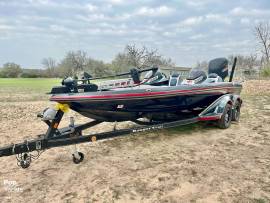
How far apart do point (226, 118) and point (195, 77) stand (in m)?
1.19

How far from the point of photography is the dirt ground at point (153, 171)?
118 inches

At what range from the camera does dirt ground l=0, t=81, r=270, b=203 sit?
9.87ft

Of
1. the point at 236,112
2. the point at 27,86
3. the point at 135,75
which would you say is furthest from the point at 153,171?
the point at 27,86

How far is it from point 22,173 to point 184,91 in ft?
9.42

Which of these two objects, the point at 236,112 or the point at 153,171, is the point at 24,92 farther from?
the point at 153,171

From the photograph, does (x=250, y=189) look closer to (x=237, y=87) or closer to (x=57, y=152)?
(x=57, y=152)

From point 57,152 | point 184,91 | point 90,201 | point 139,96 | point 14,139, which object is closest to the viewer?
point 90,201

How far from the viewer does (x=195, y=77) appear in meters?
5.53

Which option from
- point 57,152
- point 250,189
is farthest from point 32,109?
point 250,189

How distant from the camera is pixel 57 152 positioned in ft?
14.5

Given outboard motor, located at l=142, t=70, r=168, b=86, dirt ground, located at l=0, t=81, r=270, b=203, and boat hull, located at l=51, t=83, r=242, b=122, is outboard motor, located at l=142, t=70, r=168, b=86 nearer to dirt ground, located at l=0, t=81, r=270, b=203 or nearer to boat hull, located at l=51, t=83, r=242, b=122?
boat hull, located at l=51, t=83, r=242, b=122

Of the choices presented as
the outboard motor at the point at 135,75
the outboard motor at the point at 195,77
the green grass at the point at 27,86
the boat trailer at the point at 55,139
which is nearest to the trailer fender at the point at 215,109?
the outboard motor at the point at 195,77

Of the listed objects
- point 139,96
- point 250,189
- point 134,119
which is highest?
point 139,96

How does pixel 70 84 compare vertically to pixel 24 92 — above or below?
above
